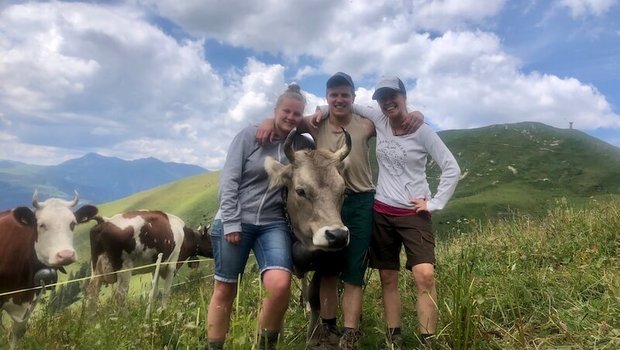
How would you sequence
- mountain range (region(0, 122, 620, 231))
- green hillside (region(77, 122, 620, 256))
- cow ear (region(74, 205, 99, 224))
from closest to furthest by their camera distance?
cow ear (region(74, 205, 99, 224))
mountain range (region(0, 122, 620, 231))
green hillside (region(77, 122, 620, 256))

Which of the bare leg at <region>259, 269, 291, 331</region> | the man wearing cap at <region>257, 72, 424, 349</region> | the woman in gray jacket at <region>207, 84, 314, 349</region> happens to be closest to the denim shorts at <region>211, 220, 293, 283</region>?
the woman in gray jacket at <region>207, 84, 314, 349</region>

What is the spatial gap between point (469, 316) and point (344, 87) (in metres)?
2.57

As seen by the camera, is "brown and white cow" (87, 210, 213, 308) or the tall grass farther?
"brown and white cow" (87, 210, 213, 308)

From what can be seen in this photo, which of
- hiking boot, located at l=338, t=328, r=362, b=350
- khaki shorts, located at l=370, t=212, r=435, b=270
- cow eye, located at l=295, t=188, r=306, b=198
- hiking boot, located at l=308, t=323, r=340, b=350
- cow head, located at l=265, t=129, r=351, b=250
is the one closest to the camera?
cow head, located at l=265, t=129, r=351, b=250

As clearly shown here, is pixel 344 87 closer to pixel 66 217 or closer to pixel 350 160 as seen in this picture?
pixel 350 160

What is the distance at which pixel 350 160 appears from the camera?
5.38 meters

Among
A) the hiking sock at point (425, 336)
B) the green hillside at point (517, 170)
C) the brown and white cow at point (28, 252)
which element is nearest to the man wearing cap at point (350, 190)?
the hiking sock at point (425, 336)

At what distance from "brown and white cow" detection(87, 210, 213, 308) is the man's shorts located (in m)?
6.90

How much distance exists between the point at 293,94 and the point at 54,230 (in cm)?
478

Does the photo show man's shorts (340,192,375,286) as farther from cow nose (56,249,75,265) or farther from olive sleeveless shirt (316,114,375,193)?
cow nose (56,249,75,265)

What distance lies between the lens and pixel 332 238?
4578 mm

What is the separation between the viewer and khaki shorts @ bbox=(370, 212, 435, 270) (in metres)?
5.16

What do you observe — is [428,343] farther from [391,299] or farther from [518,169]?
[518,169]

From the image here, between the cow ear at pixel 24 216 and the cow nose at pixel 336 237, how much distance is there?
4.96 metres
